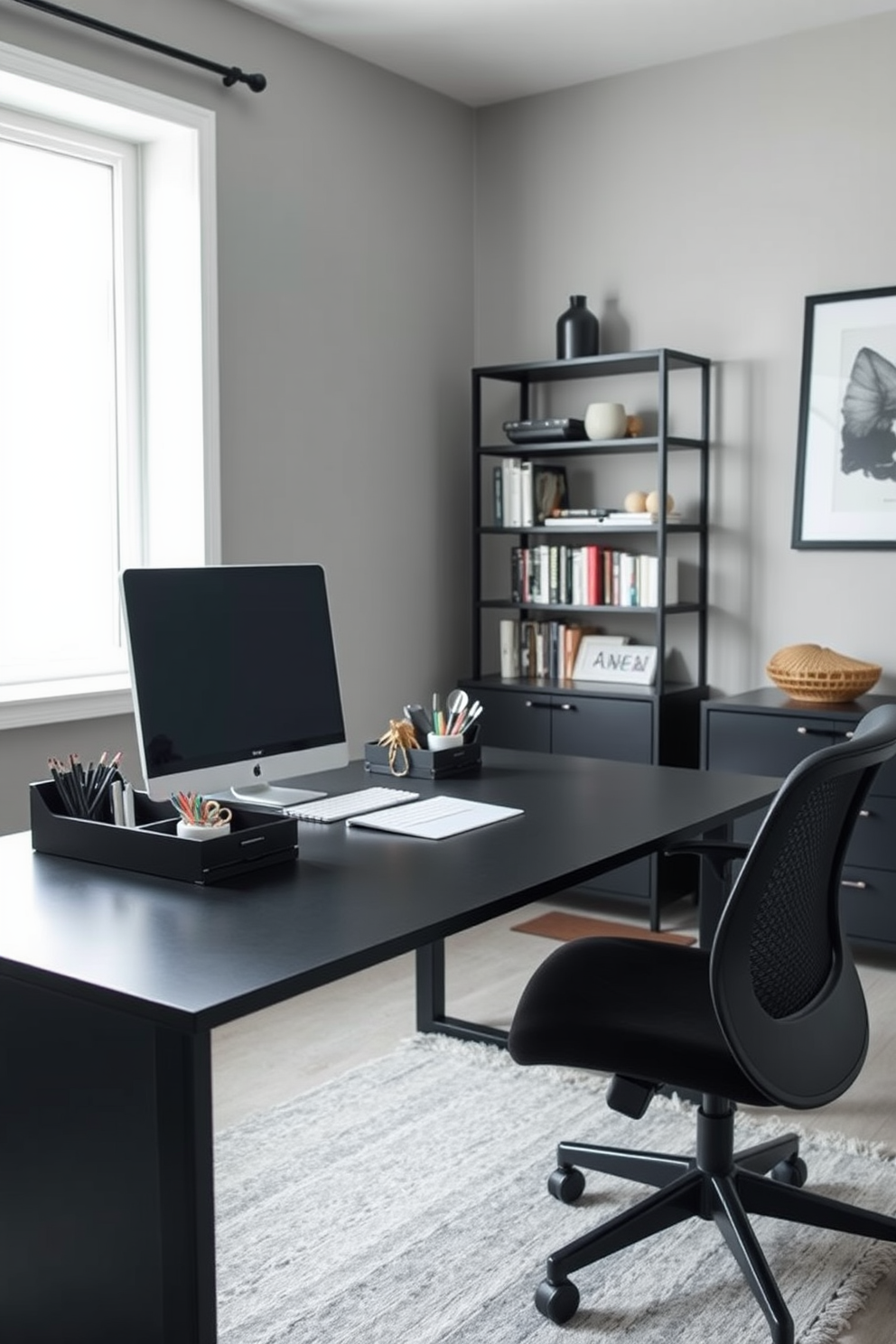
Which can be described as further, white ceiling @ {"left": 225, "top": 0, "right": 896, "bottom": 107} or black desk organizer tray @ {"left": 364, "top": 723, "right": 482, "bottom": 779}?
white ceiling @ {"left": 225, "top": 0, "right": 896, "bottom": 107}

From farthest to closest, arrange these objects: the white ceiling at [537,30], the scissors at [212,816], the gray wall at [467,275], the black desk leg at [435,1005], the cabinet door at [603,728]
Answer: the cabinet door at [603,728], the gray wall at [467,275], the white ceiling at [537,30], the black desk leg at [435,1005], the scissors at [212,816]

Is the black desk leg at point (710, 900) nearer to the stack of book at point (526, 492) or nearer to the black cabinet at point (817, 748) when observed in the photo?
the black cabinet at point (817, 748)

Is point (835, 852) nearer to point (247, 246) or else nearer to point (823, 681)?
point (823, 681)

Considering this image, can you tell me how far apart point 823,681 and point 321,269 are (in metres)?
1.96

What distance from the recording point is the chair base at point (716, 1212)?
80.5 inches

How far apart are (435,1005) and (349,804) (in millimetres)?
1000

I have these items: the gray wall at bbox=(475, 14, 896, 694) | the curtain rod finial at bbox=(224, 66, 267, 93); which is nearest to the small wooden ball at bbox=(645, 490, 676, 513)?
the gray wall at bbox=(475, 14, 896, 694)

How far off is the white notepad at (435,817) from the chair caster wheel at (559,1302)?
2.32ft

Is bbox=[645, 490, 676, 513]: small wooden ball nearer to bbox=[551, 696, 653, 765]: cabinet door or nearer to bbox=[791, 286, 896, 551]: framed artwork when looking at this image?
bbox=[791, 286, 896, 551]: framed artwork

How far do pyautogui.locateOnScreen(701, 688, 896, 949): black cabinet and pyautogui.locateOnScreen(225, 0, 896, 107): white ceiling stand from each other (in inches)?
77.9

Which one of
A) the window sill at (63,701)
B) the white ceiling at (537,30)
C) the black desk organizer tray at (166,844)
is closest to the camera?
the black desk organizer tray at (166,844)

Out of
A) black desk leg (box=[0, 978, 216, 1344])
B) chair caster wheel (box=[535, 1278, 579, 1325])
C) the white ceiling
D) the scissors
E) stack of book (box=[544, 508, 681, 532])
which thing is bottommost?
chair caster wheel (box=[535, 1278, 579, 1325])

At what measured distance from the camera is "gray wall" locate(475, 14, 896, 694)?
4.03 m

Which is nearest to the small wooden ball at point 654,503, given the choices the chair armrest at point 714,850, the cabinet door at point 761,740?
the cabinet door at point 761,740
